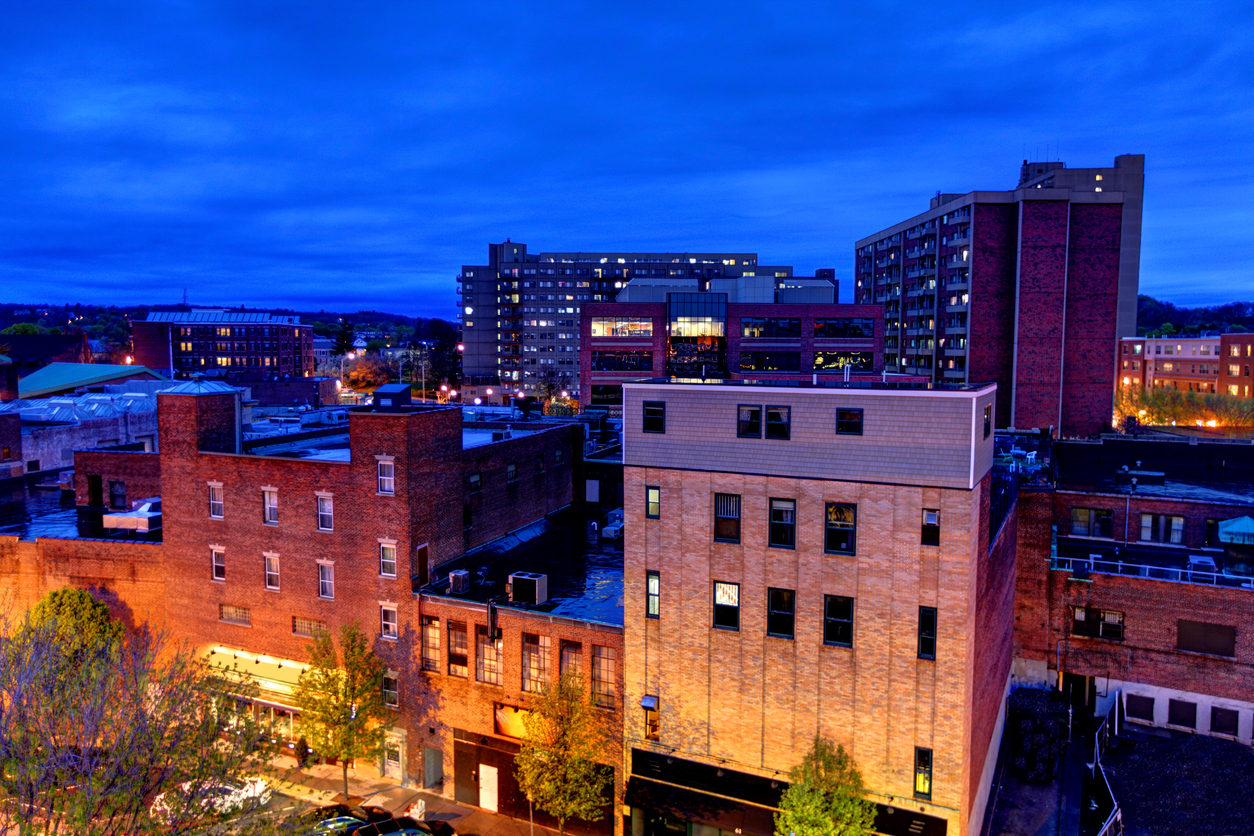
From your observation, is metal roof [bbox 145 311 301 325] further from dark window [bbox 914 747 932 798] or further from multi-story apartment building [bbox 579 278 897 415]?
dark window [bbox 914 747 932 798]

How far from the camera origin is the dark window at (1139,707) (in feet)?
118

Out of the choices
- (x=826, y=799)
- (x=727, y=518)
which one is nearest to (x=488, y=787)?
(x=826, y=799)

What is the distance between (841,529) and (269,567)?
2648cm

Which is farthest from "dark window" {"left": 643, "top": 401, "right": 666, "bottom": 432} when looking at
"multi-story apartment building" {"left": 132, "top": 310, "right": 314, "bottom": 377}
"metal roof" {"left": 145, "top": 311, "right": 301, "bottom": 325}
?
"metal roof" {"left": 145, "top": 311, "right": 301, "bottom": 325}

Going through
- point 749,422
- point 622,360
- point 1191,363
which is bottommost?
point 749,422

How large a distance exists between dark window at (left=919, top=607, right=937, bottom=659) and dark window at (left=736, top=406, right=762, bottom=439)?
7.87 metres

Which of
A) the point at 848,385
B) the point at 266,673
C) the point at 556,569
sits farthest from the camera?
the point at 556,569

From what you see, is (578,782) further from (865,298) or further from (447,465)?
(865,298)

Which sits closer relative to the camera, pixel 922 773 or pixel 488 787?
pixel 922 773

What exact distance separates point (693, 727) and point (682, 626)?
3778mm

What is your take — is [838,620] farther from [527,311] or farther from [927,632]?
[527,311]

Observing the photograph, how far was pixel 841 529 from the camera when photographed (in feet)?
80.1

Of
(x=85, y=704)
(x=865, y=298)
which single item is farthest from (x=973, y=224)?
(x=85, y=704)

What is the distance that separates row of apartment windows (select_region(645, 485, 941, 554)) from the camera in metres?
23.2
